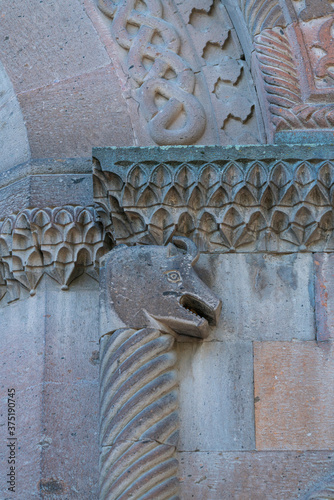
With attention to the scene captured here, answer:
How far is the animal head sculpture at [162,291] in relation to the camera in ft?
15.3

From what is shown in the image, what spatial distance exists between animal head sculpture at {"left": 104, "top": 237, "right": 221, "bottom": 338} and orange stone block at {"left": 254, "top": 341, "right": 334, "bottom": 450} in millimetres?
328

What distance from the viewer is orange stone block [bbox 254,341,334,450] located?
4547 millimetres

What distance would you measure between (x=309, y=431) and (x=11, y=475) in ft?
4.93

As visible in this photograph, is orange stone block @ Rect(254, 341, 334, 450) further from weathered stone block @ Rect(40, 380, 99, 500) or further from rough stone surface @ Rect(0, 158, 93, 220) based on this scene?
rough stone surface @ Rect(0, 158, 93, 220)

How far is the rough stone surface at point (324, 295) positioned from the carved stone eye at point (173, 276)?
682 millimetres

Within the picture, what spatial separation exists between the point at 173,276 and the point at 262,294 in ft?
1.49

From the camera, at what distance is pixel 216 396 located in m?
4.65

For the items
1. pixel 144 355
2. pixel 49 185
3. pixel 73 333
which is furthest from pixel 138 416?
pixel 49 185

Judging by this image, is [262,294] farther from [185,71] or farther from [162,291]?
[185,71]

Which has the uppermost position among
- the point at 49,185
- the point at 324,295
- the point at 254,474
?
the point at 49,185

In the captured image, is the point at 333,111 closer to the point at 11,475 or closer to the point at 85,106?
the point at 85,106

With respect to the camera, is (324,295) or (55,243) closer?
(324,295)

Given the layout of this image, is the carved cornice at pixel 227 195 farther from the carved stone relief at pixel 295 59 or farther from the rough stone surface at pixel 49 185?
the rough stone surface at pixel 49 185

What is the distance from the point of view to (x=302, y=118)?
197 inches
